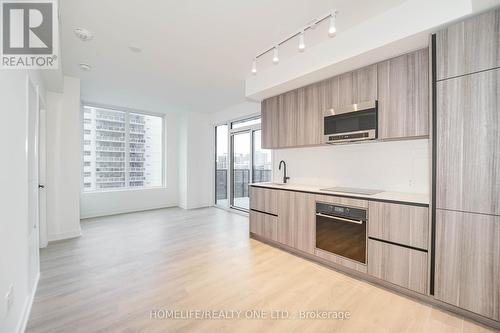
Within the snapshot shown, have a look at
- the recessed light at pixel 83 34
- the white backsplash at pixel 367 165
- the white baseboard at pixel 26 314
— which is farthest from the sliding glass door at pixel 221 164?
the white baseboard at pixel 26 314

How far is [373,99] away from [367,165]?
3.00 ft

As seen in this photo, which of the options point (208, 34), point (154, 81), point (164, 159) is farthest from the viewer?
point (164, 159)

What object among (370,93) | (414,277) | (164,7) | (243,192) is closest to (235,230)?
(243,192)

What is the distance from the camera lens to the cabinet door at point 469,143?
1.75 m

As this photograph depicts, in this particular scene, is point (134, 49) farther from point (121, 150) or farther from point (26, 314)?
point (121, 150)

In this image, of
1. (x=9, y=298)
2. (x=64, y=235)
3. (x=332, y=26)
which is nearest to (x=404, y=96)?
(x=332, y=26)

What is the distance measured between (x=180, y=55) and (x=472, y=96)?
126 inches

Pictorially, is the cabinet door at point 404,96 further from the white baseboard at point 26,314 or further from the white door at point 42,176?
the white door at point 42,176

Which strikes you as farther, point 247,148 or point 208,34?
point 247,148

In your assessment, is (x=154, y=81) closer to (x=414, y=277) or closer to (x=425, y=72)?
(x=425, y=72)

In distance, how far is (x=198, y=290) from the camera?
2.31 meters

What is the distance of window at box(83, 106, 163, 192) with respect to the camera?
17.9 feet

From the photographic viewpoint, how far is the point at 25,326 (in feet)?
5.83

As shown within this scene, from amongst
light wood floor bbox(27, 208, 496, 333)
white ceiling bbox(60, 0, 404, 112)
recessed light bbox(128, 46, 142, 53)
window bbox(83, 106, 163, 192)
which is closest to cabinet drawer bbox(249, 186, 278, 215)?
light wood floor bbox(27, 208, 496, 333)
